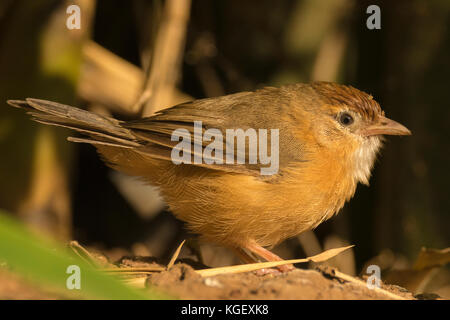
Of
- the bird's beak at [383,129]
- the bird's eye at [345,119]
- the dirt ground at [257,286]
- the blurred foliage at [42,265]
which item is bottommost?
the dirt ground at [257,286]

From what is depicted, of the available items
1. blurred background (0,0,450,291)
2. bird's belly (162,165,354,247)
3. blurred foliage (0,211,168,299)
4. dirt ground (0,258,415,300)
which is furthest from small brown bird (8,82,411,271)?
blurred foliage (0,211,168,299)

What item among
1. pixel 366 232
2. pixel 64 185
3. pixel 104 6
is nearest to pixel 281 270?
pixel 64 185

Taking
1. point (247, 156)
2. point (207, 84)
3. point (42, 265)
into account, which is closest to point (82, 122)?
point (247, 156)

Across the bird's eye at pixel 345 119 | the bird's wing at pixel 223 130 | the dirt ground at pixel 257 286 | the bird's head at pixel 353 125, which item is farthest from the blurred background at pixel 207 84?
the dirt ground at pixel 257 286

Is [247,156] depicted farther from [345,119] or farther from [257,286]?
[257,286]

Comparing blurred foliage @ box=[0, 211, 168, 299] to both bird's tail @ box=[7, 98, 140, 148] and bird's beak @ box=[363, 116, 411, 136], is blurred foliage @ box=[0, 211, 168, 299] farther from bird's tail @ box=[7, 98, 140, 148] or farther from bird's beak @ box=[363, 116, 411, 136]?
bird's beak @ box=[363, 116, 411, 136]

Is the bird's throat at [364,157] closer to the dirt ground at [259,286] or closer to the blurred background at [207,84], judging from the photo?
the blurred background at [207,84]

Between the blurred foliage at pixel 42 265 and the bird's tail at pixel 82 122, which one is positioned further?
the bird's tail at pixel 82 122
